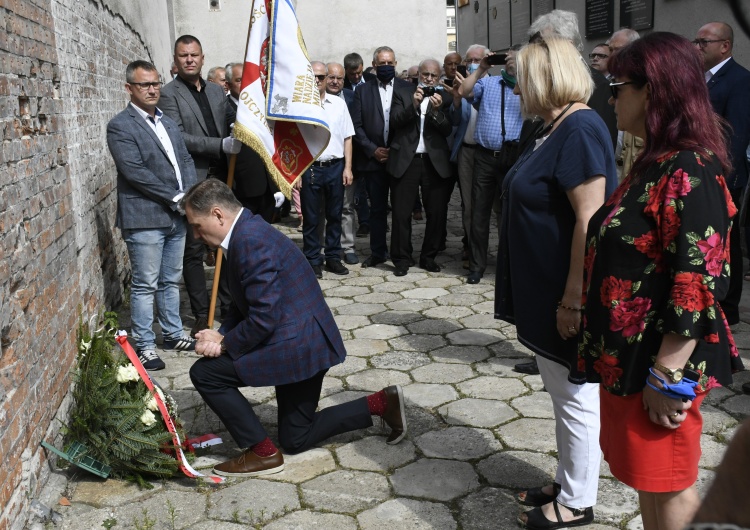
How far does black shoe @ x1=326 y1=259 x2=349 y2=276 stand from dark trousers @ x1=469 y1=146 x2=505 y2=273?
4.26 feet

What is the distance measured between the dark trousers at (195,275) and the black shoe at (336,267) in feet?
6.30

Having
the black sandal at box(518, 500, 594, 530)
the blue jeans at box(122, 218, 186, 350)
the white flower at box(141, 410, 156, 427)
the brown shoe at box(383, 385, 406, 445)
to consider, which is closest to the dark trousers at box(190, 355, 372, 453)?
the brown shoe at box(383, 385, 406, 445)

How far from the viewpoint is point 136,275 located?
5270 mm

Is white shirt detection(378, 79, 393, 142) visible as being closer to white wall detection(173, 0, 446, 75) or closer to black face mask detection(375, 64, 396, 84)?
black face mask detection(375, 64, 396, 84)

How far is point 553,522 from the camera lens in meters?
3.11

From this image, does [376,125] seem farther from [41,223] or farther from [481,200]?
[41,223]

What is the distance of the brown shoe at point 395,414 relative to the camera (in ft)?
12.9

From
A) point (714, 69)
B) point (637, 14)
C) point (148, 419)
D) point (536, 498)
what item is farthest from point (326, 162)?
point (536, 498)

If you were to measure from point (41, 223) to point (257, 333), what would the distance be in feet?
4.28

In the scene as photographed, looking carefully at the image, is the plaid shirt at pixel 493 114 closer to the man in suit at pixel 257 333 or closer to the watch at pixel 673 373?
the man in suit at pixel 257 333

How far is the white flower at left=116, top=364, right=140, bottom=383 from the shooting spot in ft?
12.1

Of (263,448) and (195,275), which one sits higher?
(195,275)

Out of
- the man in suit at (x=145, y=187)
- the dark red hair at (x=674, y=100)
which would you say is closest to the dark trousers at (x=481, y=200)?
the man in suit at (x=145, y=187)

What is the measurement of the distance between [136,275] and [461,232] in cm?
525
